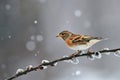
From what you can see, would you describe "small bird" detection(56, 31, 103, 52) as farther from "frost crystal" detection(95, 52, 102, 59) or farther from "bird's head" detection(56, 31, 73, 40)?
"frost crystal" detection(95, 52, 102, 59)

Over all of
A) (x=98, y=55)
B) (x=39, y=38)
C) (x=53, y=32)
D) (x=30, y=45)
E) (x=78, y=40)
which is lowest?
(x=98, y=55)

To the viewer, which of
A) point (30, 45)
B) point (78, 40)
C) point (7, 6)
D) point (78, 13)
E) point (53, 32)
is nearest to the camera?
point (78, 40)

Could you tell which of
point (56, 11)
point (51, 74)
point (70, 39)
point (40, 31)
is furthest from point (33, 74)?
point (70, 39)

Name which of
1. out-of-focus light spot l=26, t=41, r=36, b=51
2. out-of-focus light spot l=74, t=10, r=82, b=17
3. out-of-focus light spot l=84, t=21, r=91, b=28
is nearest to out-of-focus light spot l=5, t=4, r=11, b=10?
out-of-focus light spot l=26, t=41, r=36, b=51

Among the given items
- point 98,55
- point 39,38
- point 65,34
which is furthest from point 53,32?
point 98,55

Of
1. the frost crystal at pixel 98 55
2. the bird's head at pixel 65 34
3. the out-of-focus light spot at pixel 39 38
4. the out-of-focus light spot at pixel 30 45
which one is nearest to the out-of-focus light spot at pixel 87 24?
the out-of-focus light spot at pixel 39 38

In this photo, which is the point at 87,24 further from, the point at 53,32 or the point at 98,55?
the point at 98,55

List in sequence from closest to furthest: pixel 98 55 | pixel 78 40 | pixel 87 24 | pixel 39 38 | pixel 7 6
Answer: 1. pixel 98 55
2. pixel 78 40
3. pixel 39 38
4. pixel 7 6
5. pixel 87 24
